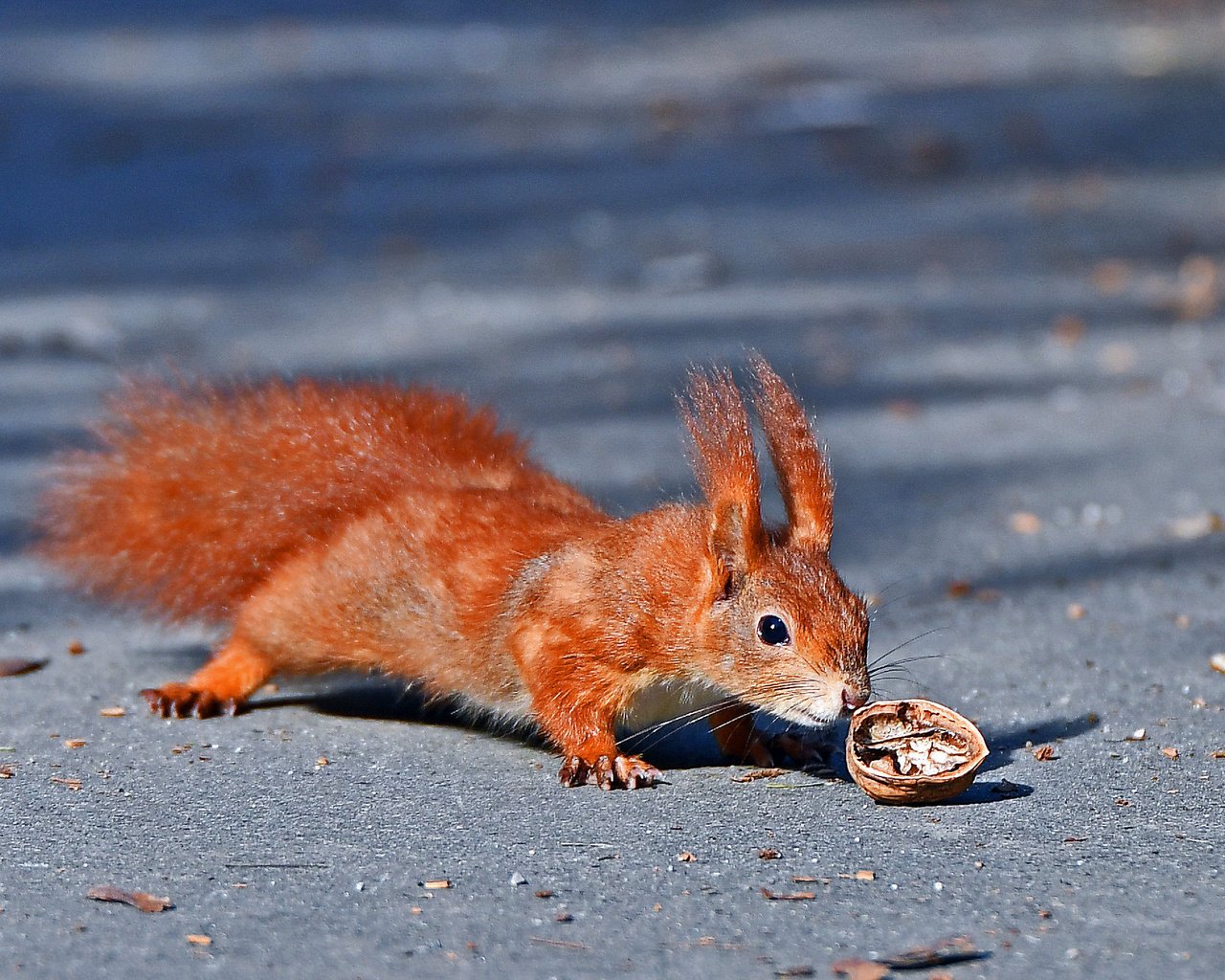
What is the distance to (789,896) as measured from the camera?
2.79m

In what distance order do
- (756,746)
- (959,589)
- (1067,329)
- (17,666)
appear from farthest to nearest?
(1067,329) → (959,589) → (17,666) → (756,746)

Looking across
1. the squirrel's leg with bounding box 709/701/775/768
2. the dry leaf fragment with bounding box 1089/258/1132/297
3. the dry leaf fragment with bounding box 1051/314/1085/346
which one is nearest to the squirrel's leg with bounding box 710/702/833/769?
the squirrel's leg with bounding box 709/701/775/768

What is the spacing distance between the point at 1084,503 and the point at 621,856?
9.94ft

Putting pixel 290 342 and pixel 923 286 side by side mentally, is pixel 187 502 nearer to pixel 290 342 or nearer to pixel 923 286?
pixel 290 342

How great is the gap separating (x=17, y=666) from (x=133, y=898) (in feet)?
4.92

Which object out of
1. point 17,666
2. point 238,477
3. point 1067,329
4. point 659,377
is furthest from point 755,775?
point 1067,329

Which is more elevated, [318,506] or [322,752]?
[318,506]

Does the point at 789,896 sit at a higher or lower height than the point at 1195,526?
→ lower

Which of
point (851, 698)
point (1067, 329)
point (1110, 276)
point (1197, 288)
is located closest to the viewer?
point (851, 698)

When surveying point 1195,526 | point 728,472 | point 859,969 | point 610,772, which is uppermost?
point 1195,526

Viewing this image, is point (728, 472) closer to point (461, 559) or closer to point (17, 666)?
point (461, 559)

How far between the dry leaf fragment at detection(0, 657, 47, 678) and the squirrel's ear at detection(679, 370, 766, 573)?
1.75 metres

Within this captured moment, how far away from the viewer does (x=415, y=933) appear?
2.65m

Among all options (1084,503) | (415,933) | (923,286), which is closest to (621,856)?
(415,933)
